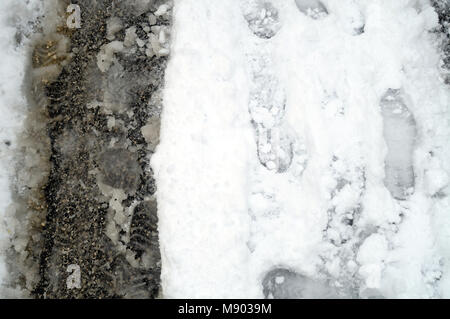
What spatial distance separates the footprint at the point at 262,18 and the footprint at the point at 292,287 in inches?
70.1

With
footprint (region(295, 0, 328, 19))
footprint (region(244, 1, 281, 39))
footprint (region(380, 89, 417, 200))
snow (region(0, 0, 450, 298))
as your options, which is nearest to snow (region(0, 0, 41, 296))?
snow (region(0, 0, 450, 298))

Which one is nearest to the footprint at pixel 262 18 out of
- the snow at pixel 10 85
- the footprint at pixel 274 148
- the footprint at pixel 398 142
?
the footprint at pixel 274 148

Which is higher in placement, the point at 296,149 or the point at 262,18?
the point at 262,18

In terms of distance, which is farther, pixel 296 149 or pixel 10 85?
pixel 10 85

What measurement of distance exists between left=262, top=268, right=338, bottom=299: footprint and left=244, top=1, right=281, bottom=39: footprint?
1780 mm

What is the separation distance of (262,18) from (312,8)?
1.26 feet

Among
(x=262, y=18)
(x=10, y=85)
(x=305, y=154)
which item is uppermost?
(x=262, y=18)

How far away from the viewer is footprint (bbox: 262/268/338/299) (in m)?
2.79

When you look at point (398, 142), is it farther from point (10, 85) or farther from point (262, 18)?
point (10, 85)

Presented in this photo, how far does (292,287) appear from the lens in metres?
2.81

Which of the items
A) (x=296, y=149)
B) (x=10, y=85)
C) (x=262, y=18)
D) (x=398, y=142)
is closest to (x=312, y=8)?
(x=262, y=18)

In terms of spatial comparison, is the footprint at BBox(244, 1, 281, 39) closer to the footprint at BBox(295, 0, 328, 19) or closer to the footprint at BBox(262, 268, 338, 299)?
the footprint at BBox(295, 0, 328, 19)
